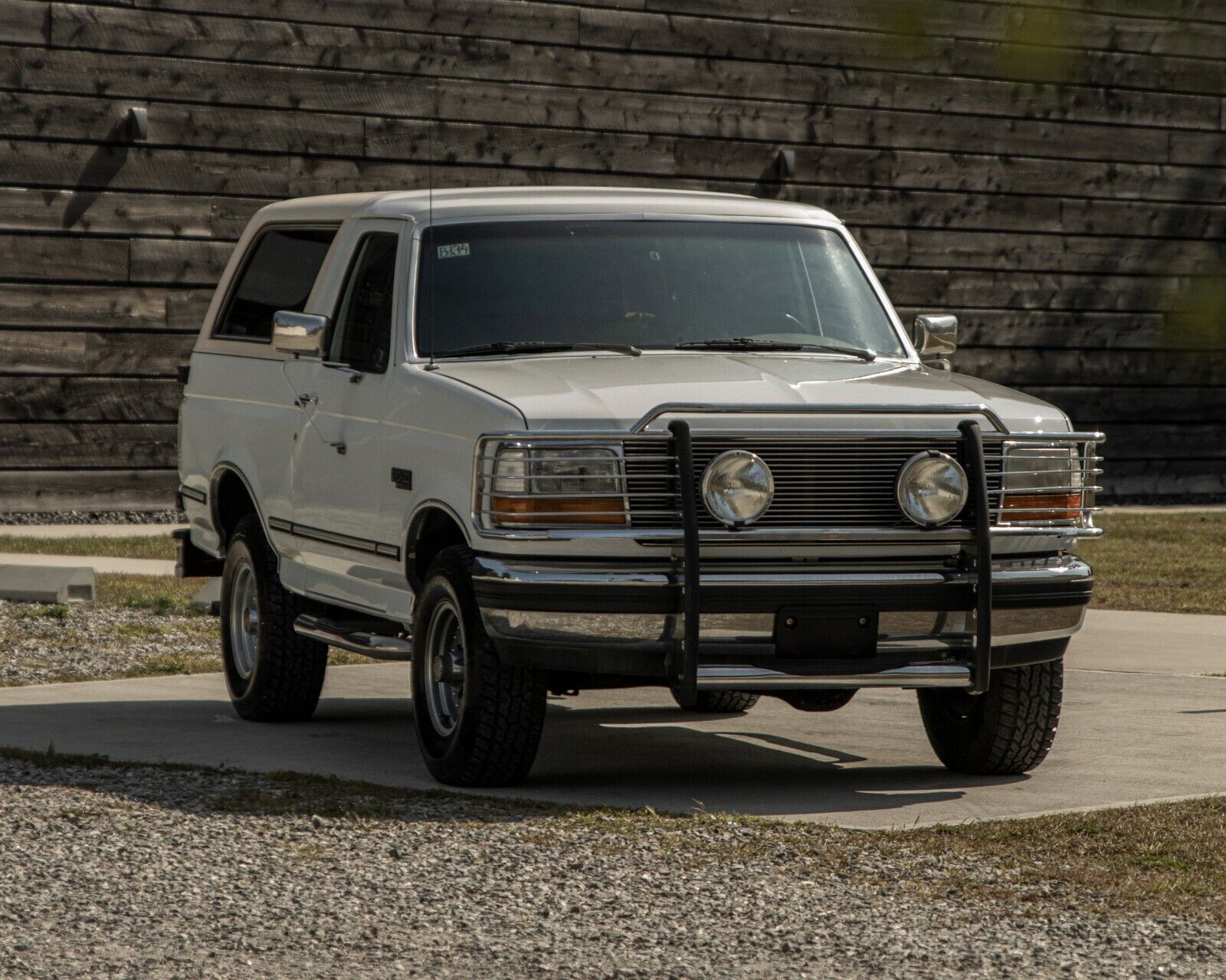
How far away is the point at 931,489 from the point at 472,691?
156 centimetres

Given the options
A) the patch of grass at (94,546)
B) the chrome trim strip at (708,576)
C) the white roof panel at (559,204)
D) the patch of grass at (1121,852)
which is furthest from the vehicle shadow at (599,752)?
the patch of grass at (94,546)

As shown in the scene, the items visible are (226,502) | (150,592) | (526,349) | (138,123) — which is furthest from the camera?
(138,123)

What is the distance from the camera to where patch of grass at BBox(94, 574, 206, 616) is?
466 inches

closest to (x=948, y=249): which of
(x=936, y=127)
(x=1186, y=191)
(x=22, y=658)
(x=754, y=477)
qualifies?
(x=936, y=127)

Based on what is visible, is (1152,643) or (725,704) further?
(1152,643)

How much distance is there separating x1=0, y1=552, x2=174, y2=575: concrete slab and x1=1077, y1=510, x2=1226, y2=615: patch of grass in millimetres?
5776

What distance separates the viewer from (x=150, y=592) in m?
12.3

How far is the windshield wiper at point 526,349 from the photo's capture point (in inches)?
291

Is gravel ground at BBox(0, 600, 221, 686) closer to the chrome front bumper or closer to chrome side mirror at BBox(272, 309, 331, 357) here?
chrome side mirror at BBox(272, 309, 331, 357)

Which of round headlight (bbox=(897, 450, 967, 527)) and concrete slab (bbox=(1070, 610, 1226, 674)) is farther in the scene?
concrete slab (bbox=(1070, 610, 1226, 674))

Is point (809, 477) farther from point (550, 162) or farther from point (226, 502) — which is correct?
point (550, 162)

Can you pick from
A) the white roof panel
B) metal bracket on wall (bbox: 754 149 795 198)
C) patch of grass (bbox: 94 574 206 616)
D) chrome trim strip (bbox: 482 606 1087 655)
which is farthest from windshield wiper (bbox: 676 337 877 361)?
metal bracket on wall (bbox: 754 149 795 198)

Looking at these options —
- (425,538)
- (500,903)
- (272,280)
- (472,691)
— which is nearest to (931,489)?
(472,691)

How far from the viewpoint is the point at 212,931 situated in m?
4.88
